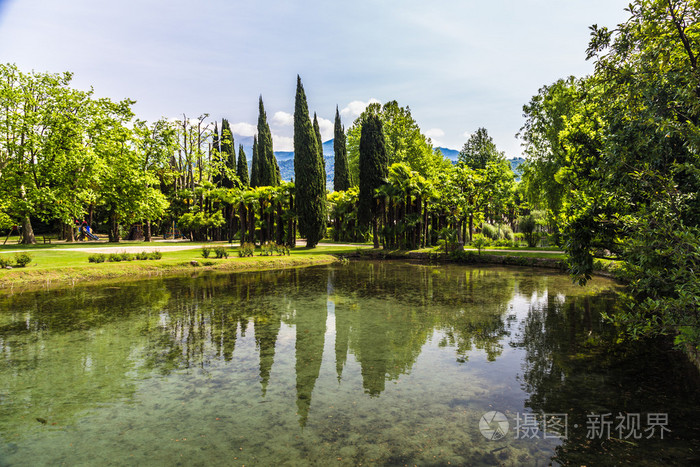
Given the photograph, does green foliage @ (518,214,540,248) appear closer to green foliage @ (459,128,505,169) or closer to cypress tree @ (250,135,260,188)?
green foliage @ (459,128,505,169)

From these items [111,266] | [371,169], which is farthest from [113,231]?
[371,169]

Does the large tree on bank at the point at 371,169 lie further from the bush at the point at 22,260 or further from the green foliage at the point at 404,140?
the bush at the point at 22,260

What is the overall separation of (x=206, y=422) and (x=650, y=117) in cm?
771

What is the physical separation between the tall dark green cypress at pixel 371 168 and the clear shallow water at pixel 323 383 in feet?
66.2

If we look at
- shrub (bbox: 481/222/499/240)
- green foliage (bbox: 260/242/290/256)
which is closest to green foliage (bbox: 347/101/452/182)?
shrub (bbox: 481/222/499/240)

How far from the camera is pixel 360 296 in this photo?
14.4 meters

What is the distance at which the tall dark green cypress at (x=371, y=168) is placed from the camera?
105 feet

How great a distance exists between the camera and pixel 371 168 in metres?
31.9

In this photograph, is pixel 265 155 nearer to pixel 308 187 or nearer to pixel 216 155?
pixel 216 155

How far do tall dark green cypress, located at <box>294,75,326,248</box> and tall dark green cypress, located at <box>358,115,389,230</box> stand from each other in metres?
3.86

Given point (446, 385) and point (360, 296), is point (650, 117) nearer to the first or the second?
point (446, 385)

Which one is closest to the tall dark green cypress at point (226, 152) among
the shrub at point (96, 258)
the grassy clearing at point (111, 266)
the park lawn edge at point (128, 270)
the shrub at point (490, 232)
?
the grassy clearing at point (111, 266)

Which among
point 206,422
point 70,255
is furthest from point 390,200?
point 206,422

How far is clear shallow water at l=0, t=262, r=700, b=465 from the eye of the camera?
453cm
